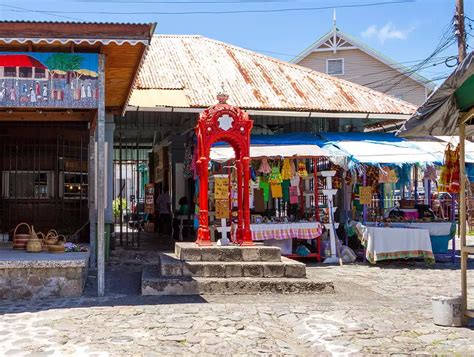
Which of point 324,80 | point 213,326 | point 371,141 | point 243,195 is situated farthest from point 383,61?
point 213,326

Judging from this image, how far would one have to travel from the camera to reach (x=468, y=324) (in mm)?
6621

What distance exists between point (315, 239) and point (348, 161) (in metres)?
2.16

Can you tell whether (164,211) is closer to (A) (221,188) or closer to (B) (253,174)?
(B) (253,174)

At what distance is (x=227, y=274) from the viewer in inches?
361

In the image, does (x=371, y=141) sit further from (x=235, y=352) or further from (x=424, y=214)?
(x=235, y=352)

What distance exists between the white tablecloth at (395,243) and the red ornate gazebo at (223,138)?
143 inches

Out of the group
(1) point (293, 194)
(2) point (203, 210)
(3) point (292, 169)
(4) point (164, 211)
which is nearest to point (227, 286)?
(2) point (203, 210)

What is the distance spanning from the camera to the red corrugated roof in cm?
805

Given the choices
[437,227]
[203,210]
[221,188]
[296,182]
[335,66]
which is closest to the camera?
[203,210]

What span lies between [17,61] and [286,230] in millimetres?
6977

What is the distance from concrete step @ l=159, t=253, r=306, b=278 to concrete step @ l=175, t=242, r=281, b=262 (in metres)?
0.15

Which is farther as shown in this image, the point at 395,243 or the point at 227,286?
the point at 395,243

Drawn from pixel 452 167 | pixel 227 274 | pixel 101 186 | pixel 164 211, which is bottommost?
pixel 227 274

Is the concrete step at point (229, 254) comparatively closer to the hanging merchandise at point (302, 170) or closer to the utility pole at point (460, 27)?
the hanging merchandise at point (302, 170)
